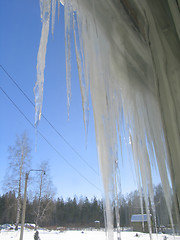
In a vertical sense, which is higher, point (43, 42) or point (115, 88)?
point (43, 42)

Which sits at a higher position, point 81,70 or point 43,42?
point 43,42

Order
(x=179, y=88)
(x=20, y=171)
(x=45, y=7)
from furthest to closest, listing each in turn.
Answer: (x=20, y=171)
(x=45, y=7)
(x=179, y=88)

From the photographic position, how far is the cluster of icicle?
0.54m

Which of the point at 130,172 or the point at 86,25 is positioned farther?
the point at 130,172

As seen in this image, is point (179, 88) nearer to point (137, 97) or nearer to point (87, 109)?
point (137, 97)

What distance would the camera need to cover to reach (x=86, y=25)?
562mm

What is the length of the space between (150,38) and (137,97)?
0.61ft

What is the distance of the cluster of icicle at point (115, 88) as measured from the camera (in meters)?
0.54

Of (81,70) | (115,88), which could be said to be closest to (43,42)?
(81,70)

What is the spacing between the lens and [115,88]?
63 cm

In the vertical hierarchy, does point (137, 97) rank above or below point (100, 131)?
above

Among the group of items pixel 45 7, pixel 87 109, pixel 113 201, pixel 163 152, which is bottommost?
pixel 113 201

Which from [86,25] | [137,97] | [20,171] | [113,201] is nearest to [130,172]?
[113,201]

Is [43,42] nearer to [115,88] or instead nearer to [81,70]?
[81,70]
